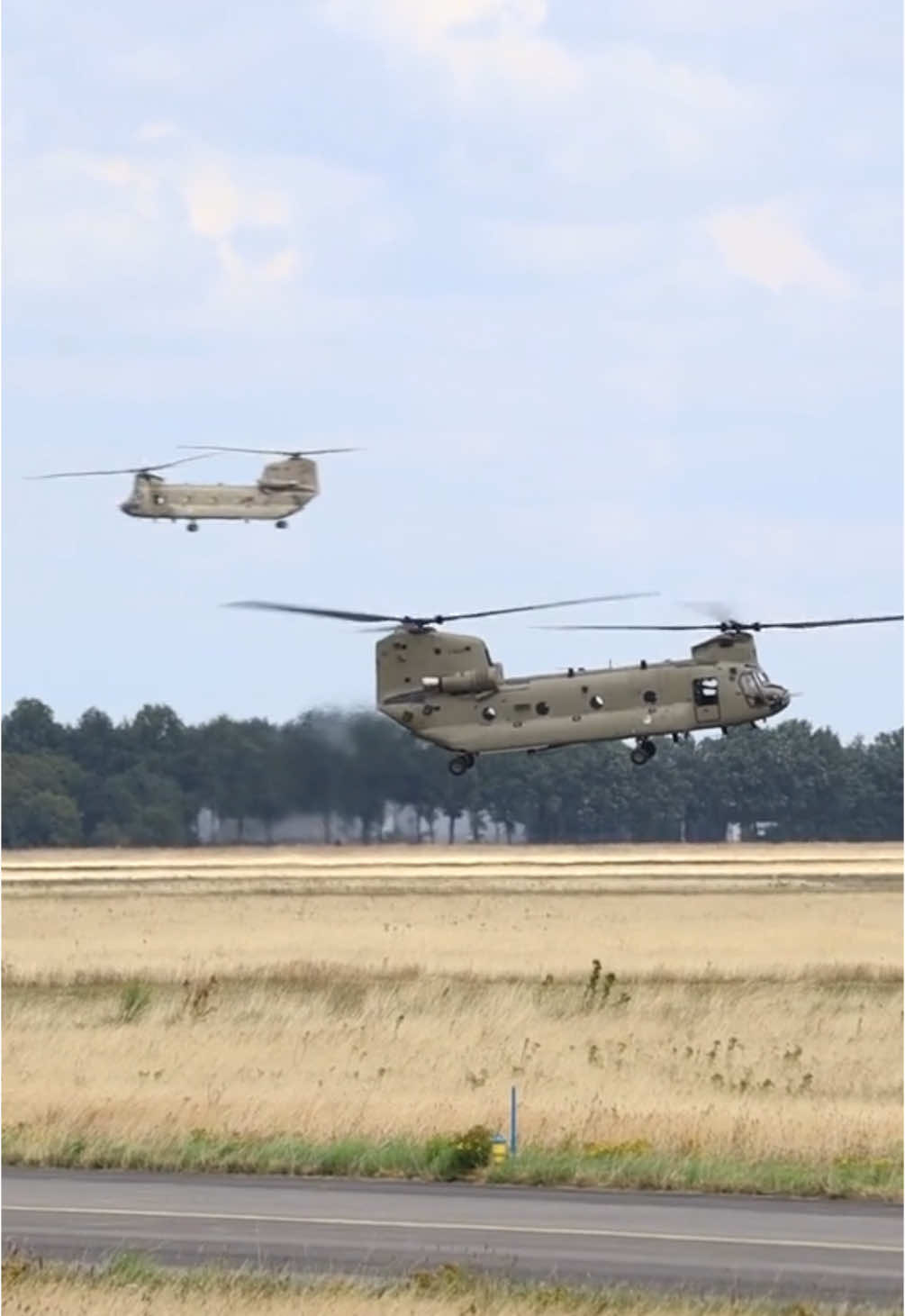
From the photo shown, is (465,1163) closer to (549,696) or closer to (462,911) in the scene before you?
(549,696)

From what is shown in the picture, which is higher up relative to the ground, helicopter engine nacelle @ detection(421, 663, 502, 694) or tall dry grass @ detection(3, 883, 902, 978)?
helicopter engine nacelle @ detection(421, 663, 502, 694)

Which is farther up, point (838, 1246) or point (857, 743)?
point (857, 743)

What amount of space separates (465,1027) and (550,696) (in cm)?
3918

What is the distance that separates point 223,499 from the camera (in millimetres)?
50156

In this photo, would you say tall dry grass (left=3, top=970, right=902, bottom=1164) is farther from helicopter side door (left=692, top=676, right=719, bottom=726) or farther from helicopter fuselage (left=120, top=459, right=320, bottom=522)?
helicopter side door (left=692, top=676, right=719, bottom=726)

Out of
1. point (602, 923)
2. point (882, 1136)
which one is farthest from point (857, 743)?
point (602, 923)

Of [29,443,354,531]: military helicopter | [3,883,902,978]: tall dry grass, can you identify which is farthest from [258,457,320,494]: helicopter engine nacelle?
[3,883,902,978]: tall dry grass

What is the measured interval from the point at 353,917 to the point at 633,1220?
212 ft

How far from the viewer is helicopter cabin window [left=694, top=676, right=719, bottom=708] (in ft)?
101

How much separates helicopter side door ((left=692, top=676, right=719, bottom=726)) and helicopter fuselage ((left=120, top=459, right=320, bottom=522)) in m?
9.21

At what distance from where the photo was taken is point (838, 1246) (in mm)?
39938

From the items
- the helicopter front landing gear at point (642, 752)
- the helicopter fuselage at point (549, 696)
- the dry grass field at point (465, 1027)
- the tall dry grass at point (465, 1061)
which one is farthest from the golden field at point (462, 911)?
the helicopter front landing gear at point (642, 752)

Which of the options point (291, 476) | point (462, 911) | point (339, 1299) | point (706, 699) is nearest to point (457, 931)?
point (462, 911)

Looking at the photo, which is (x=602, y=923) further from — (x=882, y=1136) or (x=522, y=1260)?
(x=522, y=1260)
